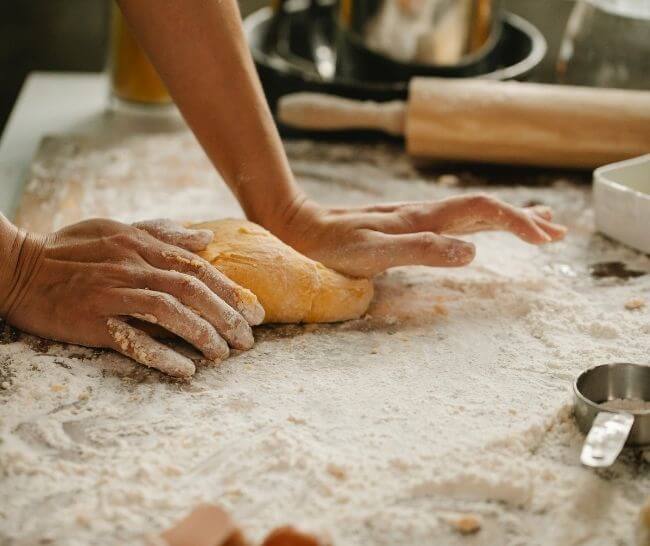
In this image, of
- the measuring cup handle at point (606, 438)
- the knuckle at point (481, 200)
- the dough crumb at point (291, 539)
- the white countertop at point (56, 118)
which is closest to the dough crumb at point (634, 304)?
the knuckle at point (481, 200)

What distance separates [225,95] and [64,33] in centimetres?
161

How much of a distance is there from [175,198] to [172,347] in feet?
2.06

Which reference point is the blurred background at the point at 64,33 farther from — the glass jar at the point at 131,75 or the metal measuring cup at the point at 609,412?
the metal measuring cup at the point at 609,412

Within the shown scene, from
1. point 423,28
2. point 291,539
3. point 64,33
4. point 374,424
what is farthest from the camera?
point 64,33

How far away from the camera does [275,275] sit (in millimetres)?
1381

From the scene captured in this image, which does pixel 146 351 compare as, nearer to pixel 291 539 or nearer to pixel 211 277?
pixel 211 277

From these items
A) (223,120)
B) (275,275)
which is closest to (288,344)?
(275,275)

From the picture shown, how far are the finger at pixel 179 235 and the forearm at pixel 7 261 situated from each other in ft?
0.63

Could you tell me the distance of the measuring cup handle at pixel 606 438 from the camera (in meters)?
1.00

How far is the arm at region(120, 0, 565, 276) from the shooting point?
150 cm

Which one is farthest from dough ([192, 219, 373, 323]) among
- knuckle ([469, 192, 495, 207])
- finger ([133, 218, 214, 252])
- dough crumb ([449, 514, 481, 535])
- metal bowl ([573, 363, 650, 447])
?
dough crumb ([449, 514, 481, 535])

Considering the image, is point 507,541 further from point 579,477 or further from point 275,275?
point 275,275

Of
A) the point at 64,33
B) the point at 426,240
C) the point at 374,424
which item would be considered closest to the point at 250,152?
the point at 426,240

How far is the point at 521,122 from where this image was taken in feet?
6.50
